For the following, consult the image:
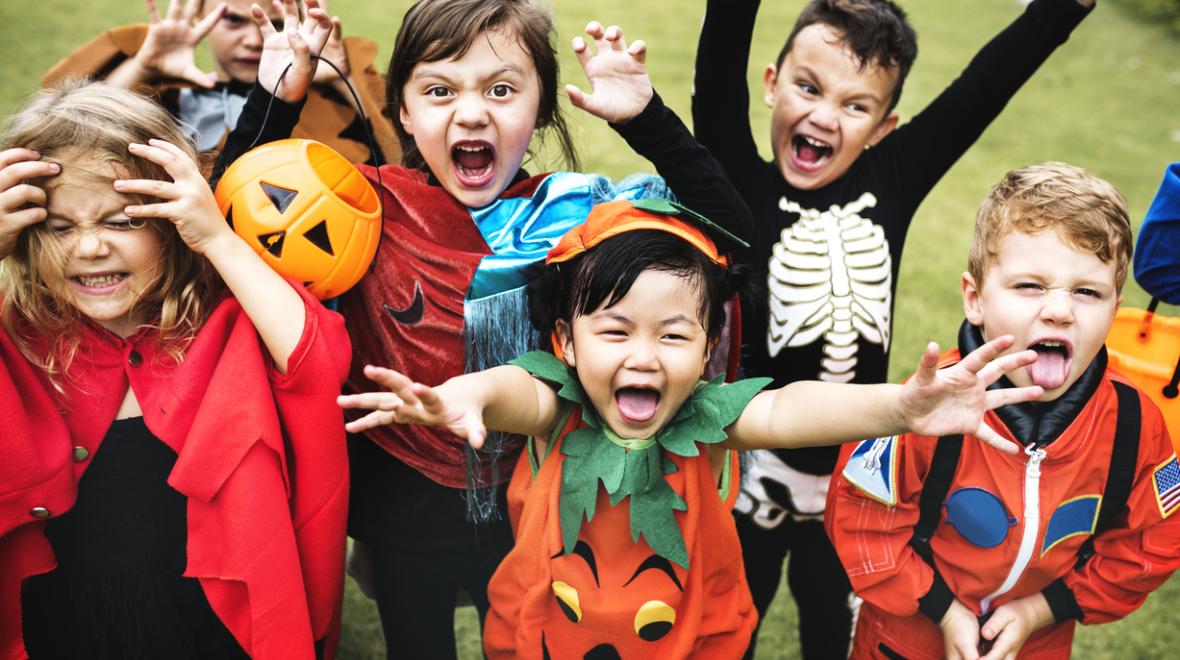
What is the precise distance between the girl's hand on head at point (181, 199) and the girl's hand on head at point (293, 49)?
34 cm

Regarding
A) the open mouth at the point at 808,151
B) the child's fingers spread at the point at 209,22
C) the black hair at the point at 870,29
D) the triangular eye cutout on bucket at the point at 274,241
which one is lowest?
the triangular eye cutout on bucket at the point at 274,241

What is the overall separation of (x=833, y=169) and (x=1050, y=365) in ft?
2.58

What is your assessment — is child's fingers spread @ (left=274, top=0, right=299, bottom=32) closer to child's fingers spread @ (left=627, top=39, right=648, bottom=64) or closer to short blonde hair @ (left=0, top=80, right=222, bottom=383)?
short blonde hair @ (left=0, top=80, right=222, bottom=383)

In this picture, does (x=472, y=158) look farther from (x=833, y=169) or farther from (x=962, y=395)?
(x=962, y=395)

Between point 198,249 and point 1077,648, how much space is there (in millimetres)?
3072

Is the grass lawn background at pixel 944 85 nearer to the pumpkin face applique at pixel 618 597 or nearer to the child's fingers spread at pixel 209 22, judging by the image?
the child's fingers spread at pixel 209 22

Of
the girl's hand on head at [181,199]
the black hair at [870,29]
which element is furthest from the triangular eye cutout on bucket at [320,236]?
the black hair at [870,29]

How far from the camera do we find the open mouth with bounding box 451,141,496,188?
2.24 m

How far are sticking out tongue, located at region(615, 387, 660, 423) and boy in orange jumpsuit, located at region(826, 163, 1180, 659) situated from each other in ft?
1.78

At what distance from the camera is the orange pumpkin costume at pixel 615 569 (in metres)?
2.02

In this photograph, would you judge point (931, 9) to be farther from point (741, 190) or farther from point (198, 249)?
point (198, 249)

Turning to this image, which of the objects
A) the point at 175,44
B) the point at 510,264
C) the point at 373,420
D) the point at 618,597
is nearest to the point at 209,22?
the point at 175,44

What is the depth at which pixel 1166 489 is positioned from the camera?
7.02 ft

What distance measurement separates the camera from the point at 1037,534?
2119 mm
